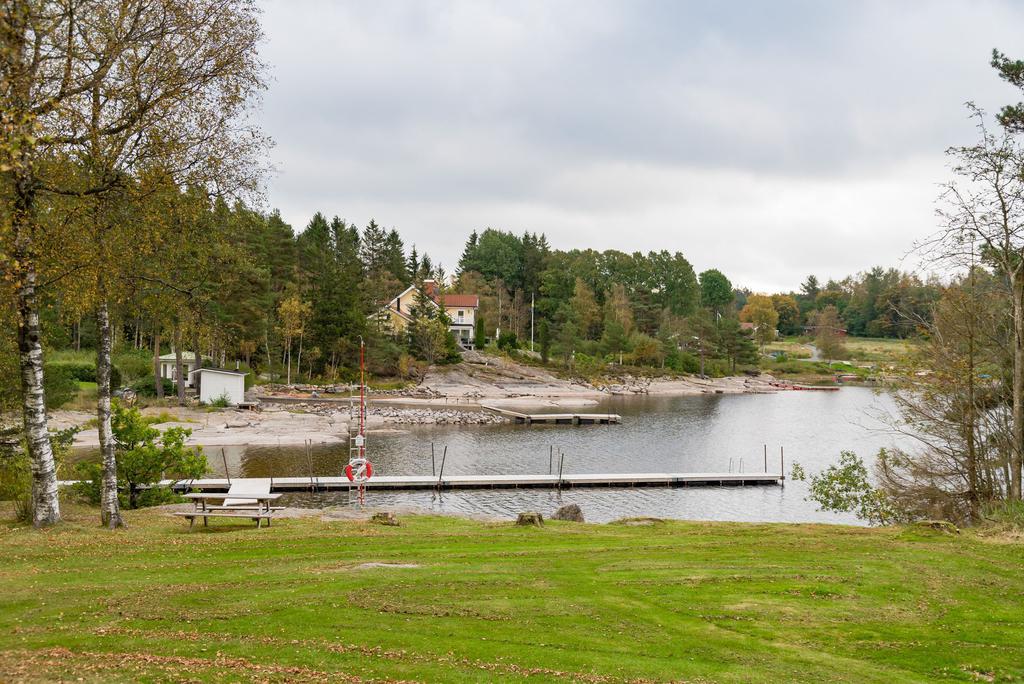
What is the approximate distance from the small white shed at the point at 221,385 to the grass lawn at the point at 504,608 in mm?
44381

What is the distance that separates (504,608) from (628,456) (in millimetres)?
Result: 39125

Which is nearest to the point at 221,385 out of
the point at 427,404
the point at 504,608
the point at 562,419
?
the point at 427,404

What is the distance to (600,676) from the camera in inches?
314

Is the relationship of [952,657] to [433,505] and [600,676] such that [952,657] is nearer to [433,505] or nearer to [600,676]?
[600,676]

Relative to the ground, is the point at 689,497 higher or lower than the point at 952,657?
lower

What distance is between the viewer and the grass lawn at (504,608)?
8.17 metres

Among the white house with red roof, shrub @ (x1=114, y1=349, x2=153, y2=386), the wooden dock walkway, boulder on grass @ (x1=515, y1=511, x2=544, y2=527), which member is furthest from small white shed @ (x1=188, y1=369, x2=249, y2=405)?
boulder on grass @ (x1=515, y1=511, x2=544, y2=527)

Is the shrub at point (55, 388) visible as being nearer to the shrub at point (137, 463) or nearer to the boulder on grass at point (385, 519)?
the shrub at point (137, 463)

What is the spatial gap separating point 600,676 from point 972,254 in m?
18.9

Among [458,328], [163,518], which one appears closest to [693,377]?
[458,328]

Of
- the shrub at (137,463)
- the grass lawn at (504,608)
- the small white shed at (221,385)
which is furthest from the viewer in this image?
the small white shed at (221,385)

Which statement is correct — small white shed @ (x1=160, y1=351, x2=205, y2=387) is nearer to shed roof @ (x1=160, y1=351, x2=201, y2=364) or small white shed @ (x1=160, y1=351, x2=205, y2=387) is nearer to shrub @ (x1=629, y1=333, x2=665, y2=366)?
shed roof @ (x1=160, y1=351, x2=201, y2=364)

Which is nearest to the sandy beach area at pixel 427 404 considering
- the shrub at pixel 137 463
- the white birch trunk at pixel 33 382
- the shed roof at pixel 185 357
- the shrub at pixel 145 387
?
the shrub at pixel 145 387

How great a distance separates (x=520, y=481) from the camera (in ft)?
124
